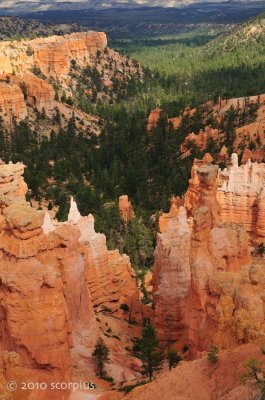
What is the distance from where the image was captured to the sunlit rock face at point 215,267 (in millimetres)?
19531

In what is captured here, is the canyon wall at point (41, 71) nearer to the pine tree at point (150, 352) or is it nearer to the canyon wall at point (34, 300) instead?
the canyon wall at point (34, 300)

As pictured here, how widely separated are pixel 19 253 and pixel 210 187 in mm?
15119

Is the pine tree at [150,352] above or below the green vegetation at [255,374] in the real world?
below

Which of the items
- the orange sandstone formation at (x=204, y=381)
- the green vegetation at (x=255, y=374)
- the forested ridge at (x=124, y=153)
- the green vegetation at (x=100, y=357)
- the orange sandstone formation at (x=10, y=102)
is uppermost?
the green vegetation at (x=255, y=374)

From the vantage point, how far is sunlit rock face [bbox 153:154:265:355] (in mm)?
19531

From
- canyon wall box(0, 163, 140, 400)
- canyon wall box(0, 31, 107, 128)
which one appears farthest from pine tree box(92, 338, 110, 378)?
canyon wall box(0, 31, 107, 128)

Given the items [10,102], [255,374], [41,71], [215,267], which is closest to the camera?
[255,374]

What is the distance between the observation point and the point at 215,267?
24922 mm

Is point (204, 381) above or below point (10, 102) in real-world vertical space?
above

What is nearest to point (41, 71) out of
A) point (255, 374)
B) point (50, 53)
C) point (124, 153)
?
point (50, 53)

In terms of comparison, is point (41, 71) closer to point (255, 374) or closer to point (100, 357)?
point (100, 357)

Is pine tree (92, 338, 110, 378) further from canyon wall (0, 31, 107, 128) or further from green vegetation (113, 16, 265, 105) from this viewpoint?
green vegetation (113, 16, 265, 105)

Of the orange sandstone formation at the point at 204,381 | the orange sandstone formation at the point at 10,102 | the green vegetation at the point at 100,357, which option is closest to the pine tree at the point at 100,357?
the green vegetation at the point at 100,357

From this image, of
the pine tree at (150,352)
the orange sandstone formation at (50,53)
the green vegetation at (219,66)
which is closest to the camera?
the pine tree at (150,352)
